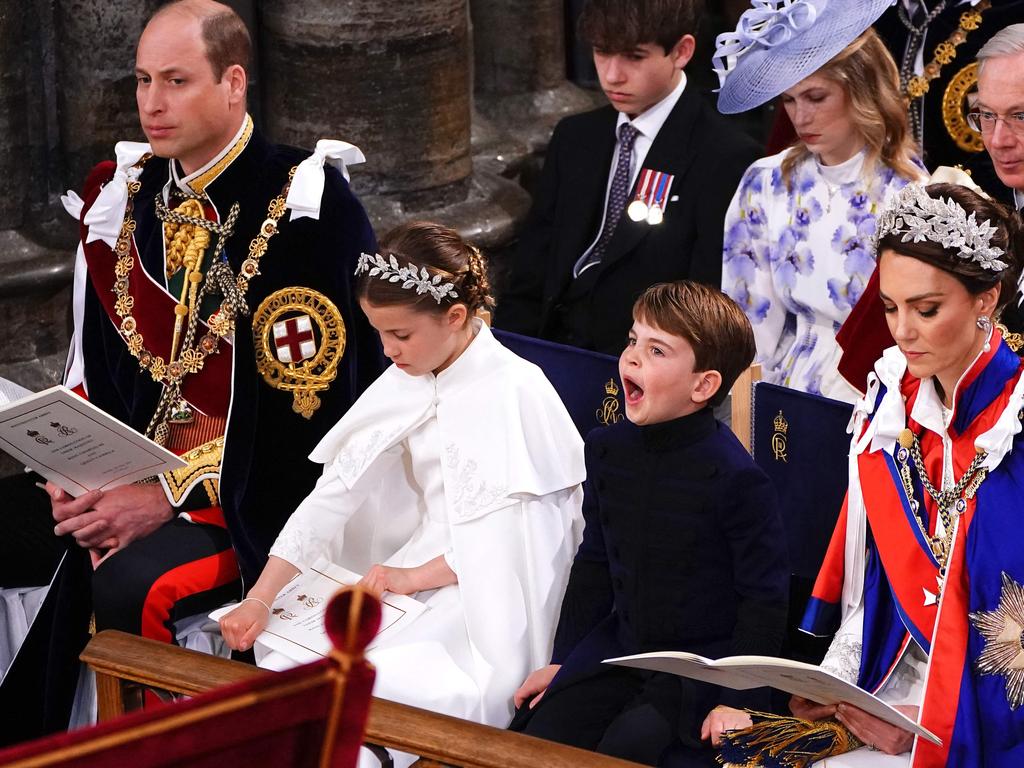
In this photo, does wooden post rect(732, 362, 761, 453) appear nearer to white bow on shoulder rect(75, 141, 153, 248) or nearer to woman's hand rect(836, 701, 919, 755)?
woman's hand rect(836, 701, 919, 755)

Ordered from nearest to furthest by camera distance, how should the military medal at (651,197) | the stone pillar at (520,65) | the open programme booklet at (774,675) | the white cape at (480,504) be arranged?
1. the open programme booklet at (774,675)
2. the white cape at (480,504)
3. the military medal at (651,197)
4. the stone pillar at (520,65)

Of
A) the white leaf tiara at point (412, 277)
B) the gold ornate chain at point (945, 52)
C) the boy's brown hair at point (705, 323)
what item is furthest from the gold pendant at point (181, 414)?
the gold ornate chain at point (945, 52)

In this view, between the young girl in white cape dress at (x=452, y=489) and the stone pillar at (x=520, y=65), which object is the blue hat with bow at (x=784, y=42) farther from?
the stone pillar at (x=520, y=65)

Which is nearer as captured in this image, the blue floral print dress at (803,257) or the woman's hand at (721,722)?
the woman's hand at (721,722)

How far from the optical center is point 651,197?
443 cm

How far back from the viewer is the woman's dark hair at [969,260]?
2.75 meters

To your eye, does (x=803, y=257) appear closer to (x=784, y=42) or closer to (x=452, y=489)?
(x=784, y=42)

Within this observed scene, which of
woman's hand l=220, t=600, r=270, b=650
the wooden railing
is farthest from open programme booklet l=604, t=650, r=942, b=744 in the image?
woman's hand l=220, t=600, r=270, b=650

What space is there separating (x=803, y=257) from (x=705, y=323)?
3.50 feet

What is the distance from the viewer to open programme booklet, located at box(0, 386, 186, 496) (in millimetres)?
3398

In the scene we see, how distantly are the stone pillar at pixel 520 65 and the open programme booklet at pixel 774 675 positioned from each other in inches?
140

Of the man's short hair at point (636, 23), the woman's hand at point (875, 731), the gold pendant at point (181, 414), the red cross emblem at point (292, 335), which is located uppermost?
the man's short hair at point (636, 23)

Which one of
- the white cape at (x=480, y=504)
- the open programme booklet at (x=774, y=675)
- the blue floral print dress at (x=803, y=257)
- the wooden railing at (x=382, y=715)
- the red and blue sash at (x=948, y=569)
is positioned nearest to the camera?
the wooden railing at (x=382, y=715)

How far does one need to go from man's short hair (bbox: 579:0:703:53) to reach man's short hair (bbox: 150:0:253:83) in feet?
3.44
